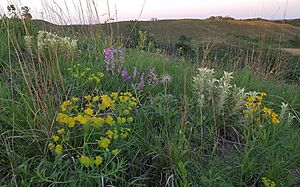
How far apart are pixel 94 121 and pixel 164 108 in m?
0.79

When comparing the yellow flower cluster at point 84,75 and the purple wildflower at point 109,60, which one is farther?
the purple wildflower at point 109,60

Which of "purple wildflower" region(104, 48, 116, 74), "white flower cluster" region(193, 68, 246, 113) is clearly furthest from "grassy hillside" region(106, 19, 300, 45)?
"white flower cluster" region(193, 68, 246, 113)

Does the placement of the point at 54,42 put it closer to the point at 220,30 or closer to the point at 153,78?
the point at 153,78

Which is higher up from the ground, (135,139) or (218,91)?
(218,91)

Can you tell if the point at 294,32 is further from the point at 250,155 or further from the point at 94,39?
the point at 250,155

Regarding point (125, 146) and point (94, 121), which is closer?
point (94, 121)

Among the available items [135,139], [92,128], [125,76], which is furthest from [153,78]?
[92,128]

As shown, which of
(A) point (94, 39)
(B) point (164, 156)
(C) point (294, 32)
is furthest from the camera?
(C) point (294, 32)

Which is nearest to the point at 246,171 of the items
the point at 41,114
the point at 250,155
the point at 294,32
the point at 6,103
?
the point at 250,155

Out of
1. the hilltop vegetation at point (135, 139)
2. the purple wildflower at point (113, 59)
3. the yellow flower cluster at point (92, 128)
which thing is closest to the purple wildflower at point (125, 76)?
the hilltop vegetation at point (135, 139)

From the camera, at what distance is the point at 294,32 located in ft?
43.9

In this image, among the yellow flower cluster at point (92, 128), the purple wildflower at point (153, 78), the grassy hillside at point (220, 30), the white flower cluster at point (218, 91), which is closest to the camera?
the yellow flower cluster at point (92, 128)

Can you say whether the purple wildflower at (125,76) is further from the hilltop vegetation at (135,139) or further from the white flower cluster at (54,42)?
the white flower cluster at (54,42)

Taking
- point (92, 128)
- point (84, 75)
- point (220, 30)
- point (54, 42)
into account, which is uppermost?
point (54, 42)
